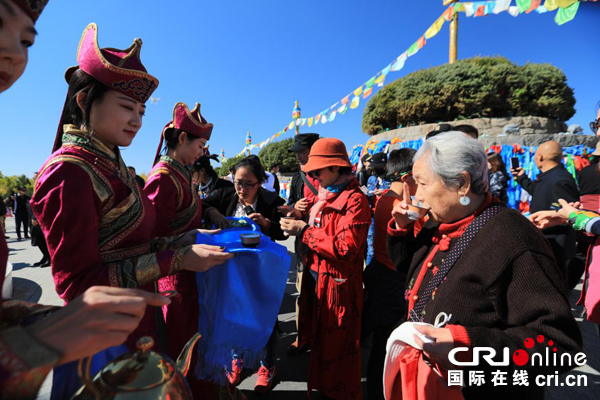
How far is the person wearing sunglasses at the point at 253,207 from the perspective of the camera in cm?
271

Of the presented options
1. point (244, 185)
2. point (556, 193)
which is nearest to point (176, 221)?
point (244, 185)

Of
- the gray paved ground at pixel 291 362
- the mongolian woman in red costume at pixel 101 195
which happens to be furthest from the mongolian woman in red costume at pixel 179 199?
the gray paved ground at pixel 291 362

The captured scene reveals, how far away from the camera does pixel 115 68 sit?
4.58 ft

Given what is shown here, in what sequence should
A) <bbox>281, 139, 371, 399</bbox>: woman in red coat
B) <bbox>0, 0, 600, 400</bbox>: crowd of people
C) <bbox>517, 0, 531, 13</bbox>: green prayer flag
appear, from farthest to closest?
<bbox>517, 0, 531, 13</bbox>: green prayer flag < <bbox>281, 139, 371, 399</bbox>: woman in red coat < <bbox>0, 0, 600, 400</bbox>: crowd of people

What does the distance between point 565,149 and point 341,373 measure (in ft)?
33.1

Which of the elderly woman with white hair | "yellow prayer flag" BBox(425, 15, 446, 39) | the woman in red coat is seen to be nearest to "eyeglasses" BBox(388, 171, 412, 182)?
the woman in red coat

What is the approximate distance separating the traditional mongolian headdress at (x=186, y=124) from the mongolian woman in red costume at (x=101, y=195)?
705mm

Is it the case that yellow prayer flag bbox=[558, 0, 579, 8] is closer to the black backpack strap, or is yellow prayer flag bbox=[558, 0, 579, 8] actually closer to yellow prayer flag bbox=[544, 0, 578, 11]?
yellow prayer flag bbox=[544, 0, 578, 11]

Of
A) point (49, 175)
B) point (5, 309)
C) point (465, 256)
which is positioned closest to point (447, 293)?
point (465, 256)

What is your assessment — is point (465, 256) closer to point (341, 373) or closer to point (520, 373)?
point (520, 373)

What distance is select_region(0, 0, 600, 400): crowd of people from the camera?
70cm

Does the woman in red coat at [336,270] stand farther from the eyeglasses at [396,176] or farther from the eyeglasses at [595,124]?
the eyeglasses at [595,124]

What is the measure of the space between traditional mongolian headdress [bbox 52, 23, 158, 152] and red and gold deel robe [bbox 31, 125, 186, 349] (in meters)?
0.28

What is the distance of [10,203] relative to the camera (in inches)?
750
